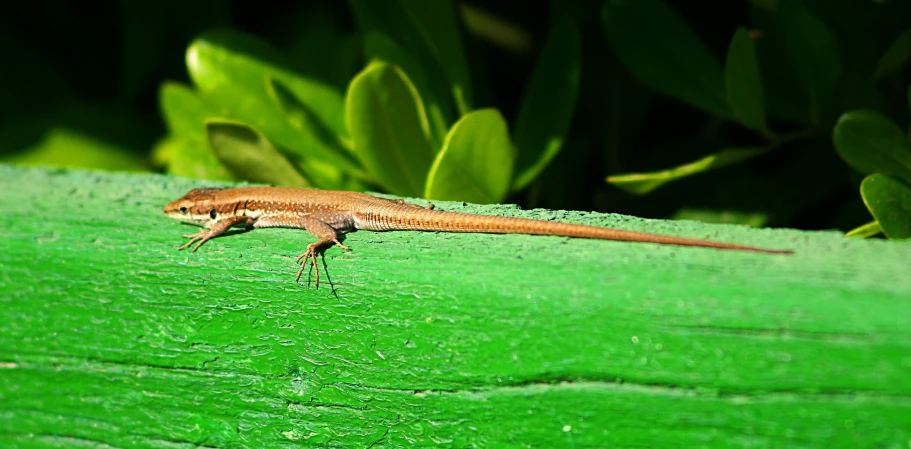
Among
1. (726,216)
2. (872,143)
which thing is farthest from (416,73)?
(872,143)

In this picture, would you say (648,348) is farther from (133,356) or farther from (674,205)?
(133,356)

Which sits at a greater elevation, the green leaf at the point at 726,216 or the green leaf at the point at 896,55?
the green leaf at the point at 896,55

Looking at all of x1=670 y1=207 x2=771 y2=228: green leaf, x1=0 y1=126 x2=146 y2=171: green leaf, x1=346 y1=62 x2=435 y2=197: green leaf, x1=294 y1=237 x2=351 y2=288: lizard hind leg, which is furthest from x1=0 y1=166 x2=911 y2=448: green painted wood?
x1=0 y1=126 x2=146 y2=171: green leaf

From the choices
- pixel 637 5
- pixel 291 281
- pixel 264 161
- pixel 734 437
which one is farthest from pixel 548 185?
pixel 734 437

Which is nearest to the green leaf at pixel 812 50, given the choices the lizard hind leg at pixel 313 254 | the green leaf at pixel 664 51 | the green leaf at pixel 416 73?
the green leaf at pixel 664 51

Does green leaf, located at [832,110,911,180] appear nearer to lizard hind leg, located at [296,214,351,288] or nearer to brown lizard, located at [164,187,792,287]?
brown lizard, located at [164,187,792,287]

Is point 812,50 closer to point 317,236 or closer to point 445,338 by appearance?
point 445,338

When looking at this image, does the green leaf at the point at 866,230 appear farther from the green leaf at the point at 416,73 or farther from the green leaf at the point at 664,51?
the green leaf at the point at 416,73
